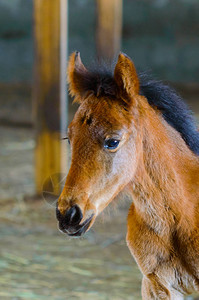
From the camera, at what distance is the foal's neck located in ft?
7.98

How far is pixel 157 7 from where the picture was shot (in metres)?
15.6

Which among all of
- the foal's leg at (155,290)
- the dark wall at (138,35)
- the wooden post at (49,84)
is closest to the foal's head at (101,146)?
the foal's leg at (155,290)

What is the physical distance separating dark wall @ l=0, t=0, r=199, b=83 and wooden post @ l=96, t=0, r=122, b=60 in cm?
830

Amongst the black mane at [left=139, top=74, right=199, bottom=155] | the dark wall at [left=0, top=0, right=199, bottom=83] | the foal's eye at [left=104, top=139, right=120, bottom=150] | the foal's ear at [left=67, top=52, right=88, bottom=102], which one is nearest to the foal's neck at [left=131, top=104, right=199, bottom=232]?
the black mane at [left=139, top=74, right=199, bottom=155]

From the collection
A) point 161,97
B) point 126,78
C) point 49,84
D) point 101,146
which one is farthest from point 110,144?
point 49,84

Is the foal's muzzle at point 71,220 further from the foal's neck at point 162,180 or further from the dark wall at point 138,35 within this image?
the dark wall at point 138,35

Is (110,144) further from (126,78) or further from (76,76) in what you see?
(76,76)

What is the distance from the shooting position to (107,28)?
6.91 m

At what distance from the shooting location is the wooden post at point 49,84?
5.86m

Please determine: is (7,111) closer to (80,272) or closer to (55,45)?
(55,45)

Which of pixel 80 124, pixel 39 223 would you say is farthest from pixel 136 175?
pixel 39 223

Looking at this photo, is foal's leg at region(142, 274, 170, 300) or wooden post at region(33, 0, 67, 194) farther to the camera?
wooden post at region(33, 0, 67, 194)

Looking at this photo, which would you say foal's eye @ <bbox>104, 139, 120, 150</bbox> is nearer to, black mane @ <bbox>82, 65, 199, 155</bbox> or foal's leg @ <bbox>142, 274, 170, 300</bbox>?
black mane @ <bbox>82, 65, 199, 155</bbox>

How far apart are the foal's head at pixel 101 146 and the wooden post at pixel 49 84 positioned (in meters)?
3.48
